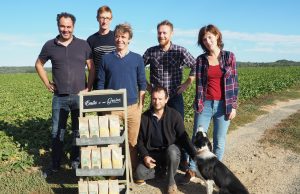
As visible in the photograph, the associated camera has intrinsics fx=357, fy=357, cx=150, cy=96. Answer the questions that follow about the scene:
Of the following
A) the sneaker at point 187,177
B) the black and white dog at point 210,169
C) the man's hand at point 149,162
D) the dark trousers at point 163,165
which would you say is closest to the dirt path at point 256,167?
the sneaker at point 187,177

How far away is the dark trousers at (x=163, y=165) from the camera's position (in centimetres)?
595

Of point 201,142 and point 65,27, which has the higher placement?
point 65,27

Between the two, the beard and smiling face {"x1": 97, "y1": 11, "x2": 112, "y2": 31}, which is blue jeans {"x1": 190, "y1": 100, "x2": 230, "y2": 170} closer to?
the beard

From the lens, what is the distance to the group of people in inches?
228

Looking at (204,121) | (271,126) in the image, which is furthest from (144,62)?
(271,126)

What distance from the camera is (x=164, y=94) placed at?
599 cm

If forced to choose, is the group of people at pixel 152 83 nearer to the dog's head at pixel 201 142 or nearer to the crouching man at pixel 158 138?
the crouching man at pixel 158 138

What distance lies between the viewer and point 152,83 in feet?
22.1

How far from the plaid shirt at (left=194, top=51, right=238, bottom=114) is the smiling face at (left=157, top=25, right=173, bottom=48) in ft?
2.26

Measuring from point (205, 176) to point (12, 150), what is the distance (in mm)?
4558

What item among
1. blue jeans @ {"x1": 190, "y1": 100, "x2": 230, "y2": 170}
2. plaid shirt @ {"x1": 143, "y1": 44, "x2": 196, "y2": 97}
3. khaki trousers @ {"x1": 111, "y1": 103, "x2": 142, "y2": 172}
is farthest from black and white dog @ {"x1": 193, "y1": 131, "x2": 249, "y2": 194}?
plaid shirt @ {"x1": 143, "y1": 44, "x2": 196, "y2": 97}

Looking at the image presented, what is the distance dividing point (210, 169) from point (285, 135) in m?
5.16

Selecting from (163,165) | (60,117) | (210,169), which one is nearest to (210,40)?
(210,169)

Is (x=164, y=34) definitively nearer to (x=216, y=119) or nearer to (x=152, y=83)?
(x=152, y=83)
